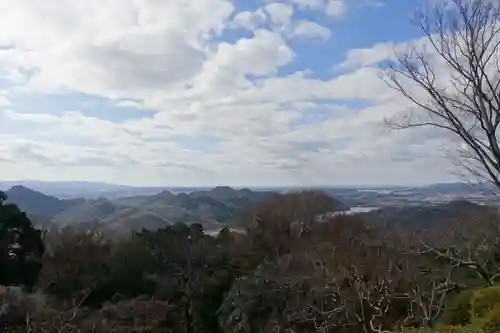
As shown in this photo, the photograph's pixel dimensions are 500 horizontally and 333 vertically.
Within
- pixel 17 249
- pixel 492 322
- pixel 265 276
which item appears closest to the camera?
pixel 492 322

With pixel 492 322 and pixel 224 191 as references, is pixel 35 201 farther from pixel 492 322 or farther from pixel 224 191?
pixel 492 322

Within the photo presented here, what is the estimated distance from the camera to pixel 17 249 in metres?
20.0

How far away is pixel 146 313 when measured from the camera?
17969 millimetres

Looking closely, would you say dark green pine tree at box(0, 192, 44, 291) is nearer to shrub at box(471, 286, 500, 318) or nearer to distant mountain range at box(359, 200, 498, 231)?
distant mountain range at box(359, 200, 498, 231)

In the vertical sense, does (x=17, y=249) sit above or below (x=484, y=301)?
below

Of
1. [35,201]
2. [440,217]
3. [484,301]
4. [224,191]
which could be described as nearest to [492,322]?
[484,301]

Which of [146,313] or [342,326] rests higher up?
[342,326]

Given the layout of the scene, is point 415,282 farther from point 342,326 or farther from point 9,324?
point 9,324

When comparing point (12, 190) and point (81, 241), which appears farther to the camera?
point (12, 190)

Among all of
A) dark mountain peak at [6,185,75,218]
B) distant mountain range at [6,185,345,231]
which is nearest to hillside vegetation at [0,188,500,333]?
distant mountain range at [6,185,345,231]

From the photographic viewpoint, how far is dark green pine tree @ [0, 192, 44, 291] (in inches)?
754

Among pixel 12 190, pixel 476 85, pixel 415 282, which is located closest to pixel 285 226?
pixel 415 282

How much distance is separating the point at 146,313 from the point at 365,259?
884 centimetres

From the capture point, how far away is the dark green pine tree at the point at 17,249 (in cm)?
1916
